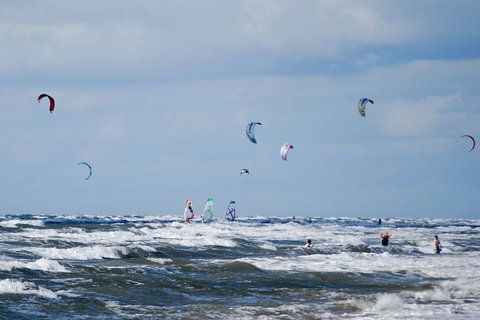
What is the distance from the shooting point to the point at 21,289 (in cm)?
1906

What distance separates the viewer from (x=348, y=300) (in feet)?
63.2

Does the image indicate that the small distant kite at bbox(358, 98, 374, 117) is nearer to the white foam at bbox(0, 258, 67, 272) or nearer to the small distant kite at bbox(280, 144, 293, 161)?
the small distant kite at bbox(280, 144, 293, 161)

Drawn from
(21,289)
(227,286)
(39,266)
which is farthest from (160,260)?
(21,289)

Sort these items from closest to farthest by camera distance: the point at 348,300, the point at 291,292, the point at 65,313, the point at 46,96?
the point at 65,313
the point at 348,300
the point at 291,292
the point at 46,96

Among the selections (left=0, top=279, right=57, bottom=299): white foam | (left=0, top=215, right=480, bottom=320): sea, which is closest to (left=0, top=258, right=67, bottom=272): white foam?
(left=0, top=215, right=480, bottom=320): sea

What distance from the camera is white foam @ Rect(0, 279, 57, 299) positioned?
61.0 feet

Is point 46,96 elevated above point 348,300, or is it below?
above

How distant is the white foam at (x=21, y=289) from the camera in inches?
731

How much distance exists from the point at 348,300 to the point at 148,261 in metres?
10.8

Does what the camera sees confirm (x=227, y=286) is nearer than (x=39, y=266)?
Yes

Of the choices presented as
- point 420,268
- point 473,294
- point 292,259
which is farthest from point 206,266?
point 473,294

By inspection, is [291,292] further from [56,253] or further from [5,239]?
[5,239]

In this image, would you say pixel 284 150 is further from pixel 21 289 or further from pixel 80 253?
pixel 21 289

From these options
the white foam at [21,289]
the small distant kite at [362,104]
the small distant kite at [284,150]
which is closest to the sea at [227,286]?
the white foam at [21,289]
